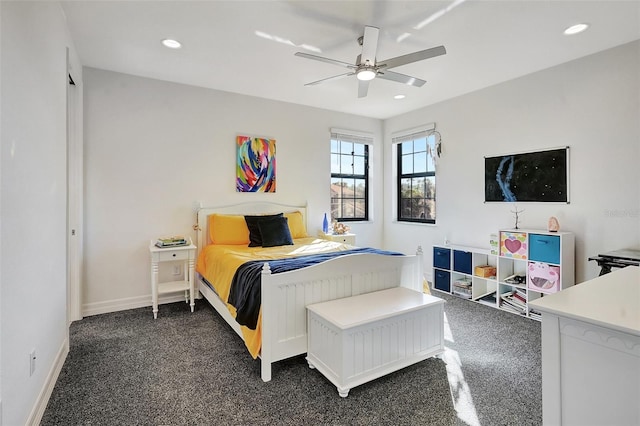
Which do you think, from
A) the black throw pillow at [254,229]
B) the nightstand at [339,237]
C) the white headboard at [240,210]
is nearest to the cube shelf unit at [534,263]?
the nightstand at [339,237]

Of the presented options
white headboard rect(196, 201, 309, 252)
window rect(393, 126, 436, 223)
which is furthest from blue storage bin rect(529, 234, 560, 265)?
white headboard rect(196, 201, 309, 252)

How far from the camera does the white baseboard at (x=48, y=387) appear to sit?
166 cm

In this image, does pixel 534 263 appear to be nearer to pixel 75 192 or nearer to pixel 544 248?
pixel 544 248

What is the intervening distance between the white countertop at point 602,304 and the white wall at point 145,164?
3.50 m

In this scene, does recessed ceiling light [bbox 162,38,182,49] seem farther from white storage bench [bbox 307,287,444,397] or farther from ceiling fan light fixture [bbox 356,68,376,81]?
white storage bench [bbox 307,287,444,397]

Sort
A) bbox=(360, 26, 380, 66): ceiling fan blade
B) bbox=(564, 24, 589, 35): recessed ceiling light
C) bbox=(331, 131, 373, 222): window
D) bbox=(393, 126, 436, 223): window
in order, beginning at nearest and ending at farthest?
bbox=(360, 26, 380, 66): ceiling fan blade
bbox=(564, 24, 589, 35): recessed ceiling light
bbox=(393, 126, 436, 223): window
bbox=(331, 131, 373, 222): window

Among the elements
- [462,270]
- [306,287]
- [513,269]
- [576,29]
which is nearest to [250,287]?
[306,287]

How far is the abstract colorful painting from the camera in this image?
4055 mm

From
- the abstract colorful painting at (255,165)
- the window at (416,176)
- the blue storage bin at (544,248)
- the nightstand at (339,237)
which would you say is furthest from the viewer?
the window at (416,176)

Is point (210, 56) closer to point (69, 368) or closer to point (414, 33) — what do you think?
point (414, 33)

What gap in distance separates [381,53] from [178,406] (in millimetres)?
3107

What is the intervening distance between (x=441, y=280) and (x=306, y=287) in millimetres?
2593

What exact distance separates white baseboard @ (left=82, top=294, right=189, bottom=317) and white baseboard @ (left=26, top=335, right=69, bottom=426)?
930 millimetres

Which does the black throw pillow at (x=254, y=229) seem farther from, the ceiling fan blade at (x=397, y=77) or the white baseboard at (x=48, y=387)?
the ceiling fan blade at (x=397, y=77)
